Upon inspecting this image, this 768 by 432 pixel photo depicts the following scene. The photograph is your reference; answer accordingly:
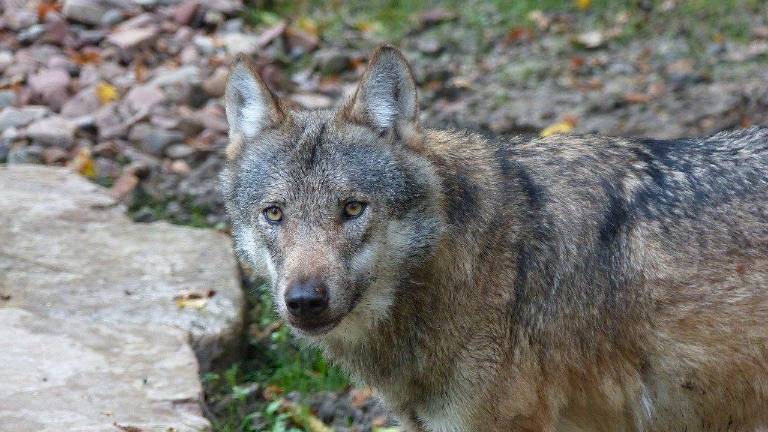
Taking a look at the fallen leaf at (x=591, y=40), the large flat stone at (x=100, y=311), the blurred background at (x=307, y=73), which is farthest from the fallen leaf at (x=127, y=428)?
the fallen leaf at (x=591, y=40)

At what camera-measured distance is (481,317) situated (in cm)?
491

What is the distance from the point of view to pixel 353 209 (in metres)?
4.78

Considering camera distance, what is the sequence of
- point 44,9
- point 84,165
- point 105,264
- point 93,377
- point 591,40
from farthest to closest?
point 591,40 < point 44,9 < point 84,165 < point 105,264 < point 93,377

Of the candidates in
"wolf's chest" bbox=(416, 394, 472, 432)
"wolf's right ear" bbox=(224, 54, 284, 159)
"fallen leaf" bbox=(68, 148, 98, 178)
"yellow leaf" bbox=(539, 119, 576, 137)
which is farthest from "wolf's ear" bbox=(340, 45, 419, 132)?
"fallen leaf" bbox=(68, 148, 98, 178)

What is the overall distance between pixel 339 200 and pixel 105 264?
A: 3004mm

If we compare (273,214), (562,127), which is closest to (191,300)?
(273,214)

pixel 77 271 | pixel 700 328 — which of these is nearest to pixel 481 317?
pixel 700 328

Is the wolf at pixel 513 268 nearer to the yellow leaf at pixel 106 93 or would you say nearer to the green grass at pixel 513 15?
the yellow leaf at pixel 106 93

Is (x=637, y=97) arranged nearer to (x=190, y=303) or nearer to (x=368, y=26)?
(x=368, y=26)

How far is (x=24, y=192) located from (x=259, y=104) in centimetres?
350

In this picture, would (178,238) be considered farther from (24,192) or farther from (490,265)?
(490,265)

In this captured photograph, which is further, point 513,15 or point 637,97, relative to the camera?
point 513,15

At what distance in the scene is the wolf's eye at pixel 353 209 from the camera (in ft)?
15.6

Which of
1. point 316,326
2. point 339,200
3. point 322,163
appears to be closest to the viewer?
point 316,326
